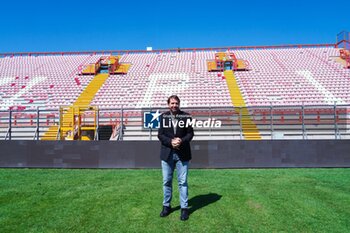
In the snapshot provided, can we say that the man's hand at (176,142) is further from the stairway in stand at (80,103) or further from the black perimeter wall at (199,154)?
the stairway in stand at (80,103)

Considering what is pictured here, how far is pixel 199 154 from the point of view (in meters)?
8.61

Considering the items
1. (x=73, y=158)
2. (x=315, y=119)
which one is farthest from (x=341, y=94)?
(x=73, y=158)

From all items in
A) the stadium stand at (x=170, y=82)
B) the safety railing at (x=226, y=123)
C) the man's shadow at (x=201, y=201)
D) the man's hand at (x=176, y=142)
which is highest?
the stadium stand at (x=170, y=82)

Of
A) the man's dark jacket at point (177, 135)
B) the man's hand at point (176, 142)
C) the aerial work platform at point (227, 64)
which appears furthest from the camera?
the aerial work platform at point (227, 64)

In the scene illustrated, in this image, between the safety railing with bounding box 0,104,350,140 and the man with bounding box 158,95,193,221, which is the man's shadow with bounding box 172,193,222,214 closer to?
the man with bounding box 158,95,193,221

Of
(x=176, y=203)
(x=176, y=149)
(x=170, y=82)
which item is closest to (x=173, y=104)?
(x=176, y=149)

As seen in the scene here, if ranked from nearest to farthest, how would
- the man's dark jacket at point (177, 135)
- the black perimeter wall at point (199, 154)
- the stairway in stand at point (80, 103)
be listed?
the man's dark jacket at point (177, 135) < the black perimeter wall at point (199, 154) < the stairway in stand at point (80, 103)

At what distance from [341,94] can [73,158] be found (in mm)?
14784

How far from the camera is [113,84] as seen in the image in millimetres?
20422

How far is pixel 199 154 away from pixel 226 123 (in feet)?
6.20

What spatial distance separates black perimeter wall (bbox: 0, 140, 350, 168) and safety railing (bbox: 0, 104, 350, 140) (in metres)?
0.85

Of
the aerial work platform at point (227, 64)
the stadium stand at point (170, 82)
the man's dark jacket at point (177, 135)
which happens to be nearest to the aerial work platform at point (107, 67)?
the stadium stand at point (170, 82)

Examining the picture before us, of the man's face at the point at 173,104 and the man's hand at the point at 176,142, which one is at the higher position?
the man's face at the point at 173,104

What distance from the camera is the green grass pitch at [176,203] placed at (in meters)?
3.76
